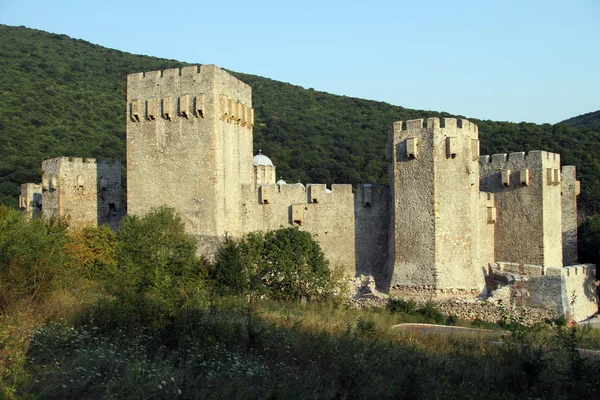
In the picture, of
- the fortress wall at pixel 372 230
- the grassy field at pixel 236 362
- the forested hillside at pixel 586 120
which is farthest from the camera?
the forested hillside at pixel 586 120

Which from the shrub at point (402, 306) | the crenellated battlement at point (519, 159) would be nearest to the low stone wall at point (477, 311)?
the shrub at point (402, 306)

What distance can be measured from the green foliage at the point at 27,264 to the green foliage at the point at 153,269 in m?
0.95

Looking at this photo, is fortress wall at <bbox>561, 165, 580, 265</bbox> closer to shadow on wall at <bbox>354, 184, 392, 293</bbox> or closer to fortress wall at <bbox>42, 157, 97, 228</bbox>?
shadow on wall at <bbox>354, 184, 392, 293</bbox>

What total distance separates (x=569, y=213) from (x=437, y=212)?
29.1ft

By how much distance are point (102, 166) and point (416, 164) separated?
40.4ft

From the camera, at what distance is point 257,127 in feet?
160

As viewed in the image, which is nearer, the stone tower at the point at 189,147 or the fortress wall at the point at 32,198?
the stone tower at the point at 189,147

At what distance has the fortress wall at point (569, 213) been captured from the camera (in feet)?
76.6

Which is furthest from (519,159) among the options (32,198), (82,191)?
(32,198)

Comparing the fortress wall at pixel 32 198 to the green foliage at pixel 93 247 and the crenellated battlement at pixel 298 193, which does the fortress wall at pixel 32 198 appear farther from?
the crenellated battlement at pixel 298 193

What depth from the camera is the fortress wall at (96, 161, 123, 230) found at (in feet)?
77.2

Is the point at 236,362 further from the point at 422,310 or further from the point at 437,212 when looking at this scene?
the point at 437,212

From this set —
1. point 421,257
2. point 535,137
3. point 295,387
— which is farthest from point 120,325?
point 535,137

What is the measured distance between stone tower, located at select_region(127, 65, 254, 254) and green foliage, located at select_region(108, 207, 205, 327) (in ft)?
2.16
